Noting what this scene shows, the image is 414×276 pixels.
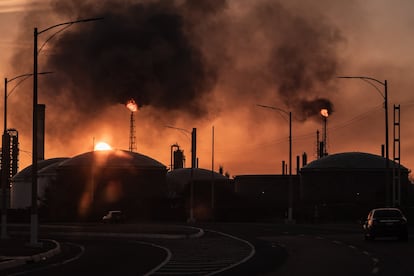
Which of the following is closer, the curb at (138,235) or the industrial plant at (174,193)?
the curb at (138,235)

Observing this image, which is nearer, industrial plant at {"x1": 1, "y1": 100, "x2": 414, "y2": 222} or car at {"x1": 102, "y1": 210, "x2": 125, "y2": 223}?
car at {"x1": 102, "y1": 210, "x2": 125, "y2": 223}

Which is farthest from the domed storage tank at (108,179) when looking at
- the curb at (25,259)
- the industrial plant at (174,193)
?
the curb at (25,259)

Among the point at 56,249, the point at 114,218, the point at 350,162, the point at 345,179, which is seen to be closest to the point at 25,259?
the point at 56,249

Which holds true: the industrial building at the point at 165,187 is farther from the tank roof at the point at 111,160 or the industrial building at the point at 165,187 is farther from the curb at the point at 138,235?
the curb at the point at 138,235

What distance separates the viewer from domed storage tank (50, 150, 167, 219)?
426 ft

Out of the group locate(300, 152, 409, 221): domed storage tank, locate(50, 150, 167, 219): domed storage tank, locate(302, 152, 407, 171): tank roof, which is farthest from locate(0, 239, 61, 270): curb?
locate(302, 152, 407, 171): tank roof

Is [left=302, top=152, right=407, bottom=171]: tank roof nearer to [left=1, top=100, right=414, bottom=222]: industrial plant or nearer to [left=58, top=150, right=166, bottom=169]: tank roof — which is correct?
[left=1, top=100, right=414, bottom=222]: industrial plant

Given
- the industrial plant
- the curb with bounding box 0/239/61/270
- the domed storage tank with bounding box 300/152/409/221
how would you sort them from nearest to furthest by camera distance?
the curb with bounding box 0/239/61/270 → the industrial plant → the domed storage tank with bounding box 300/152/409/221

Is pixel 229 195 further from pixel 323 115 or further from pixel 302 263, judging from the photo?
pixel 302 263

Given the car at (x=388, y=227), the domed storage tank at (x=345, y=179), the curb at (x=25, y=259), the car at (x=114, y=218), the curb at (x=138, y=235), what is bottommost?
the car at (x=114, y=218)

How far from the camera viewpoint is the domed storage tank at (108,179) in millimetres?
129850

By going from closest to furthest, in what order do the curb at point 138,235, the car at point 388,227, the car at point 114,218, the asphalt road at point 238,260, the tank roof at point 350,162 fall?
the asphalt road at point 238,260 < the car at point 388,227 < the curb at point 138,235 < the car at point 114,218 < the tank roof at point 350,162

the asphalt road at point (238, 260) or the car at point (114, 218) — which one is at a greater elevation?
the asphalt road at point (238, 260)

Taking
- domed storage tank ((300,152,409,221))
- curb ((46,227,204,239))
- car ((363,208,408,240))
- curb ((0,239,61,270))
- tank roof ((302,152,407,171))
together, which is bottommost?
curb ((46,227,204,239))
